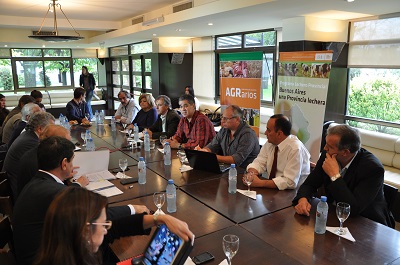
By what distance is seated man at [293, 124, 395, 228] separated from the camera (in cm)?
200

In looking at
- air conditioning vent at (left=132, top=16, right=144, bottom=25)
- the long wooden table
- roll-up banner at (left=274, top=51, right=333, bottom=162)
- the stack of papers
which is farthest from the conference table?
air conditioning vent at (left=132, top=16, right=144, bottom=25)

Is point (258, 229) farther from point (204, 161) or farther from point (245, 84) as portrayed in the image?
point (245, 84)

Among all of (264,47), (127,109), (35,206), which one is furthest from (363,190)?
(264,47)

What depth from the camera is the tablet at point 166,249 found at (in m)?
1.21

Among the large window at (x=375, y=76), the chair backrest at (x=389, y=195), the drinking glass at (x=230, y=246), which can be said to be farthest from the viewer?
the large window at (x=375, y=76)

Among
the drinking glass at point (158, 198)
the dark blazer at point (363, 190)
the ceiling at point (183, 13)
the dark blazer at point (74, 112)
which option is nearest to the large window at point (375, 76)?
the ceiling at point (183, 13)

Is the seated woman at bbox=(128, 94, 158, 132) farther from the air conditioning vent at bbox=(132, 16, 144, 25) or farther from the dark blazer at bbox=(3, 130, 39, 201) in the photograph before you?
the air conditioning vent at bbox=(132, 16, 144, 25)

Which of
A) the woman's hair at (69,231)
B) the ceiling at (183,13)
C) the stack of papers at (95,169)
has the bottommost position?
the stack of papers at (95,169)

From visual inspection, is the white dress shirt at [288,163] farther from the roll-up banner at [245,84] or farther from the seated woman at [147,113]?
the seated woman at [147,113]

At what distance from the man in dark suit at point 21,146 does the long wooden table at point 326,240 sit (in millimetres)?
2152

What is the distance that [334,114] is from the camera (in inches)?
209

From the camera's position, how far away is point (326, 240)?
1.69 meters

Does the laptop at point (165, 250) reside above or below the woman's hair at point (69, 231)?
below

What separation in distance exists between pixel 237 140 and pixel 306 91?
1923 millimetres
